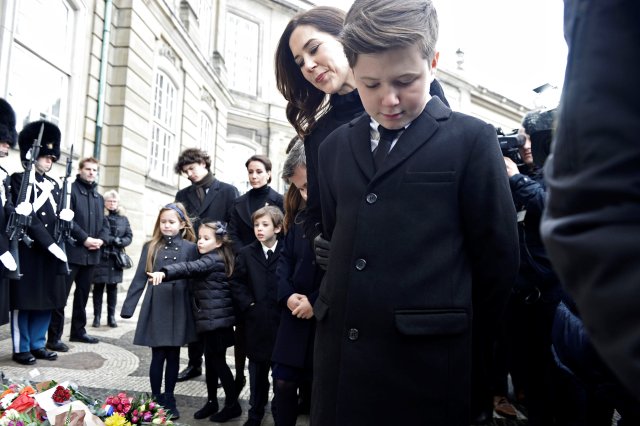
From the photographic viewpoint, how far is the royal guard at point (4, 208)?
171 inches

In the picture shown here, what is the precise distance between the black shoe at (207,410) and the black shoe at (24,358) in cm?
213

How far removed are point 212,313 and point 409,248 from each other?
261 centimetres

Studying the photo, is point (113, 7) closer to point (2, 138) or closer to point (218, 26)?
point (2, 138)

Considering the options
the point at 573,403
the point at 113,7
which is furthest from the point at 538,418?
the point at 113,7

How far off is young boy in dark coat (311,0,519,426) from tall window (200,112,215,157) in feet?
53.0

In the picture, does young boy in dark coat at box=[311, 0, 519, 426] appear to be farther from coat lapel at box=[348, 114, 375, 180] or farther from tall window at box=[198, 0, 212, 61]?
tall window at box=[198, 0, 212, 61]

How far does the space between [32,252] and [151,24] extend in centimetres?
834

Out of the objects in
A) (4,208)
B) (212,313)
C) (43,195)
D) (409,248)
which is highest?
(43,195)

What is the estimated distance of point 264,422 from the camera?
358 cm

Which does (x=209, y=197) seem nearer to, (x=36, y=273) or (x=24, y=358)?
(x=36, y=273)

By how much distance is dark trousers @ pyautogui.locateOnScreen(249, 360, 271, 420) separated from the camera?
133 inches

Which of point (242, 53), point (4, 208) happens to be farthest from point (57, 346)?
point (242, 53)

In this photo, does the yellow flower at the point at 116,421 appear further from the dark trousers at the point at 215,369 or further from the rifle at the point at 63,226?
the rifle at the point at 63,226

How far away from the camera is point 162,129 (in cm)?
1409
